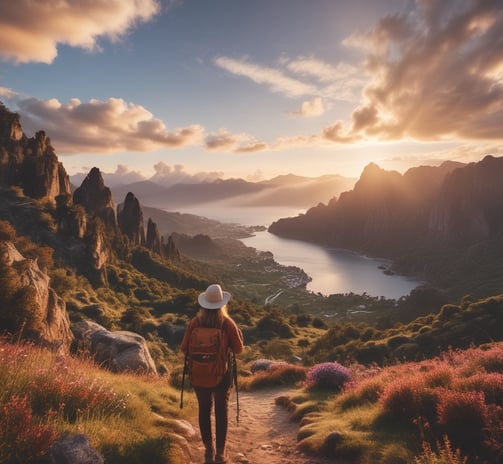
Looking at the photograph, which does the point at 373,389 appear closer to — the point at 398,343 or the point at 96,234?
the point at 398,343

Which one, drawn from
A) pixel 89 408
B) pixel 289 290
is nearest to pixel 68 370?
pixel 89 408

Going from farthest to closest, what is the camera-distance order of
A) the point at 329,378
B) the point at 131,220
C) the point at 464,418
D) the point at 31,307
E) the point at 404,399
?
1. the point at 131,220
2. the point at 329,378
3. the point at 31,307
4. the point at 404,399
5. the point at 464,418

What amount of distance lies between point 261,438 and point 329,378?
439 centimetres

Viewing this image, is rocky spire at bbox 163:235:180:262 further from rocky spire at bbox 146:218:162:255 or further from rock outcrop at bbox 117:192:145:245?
rock outcrop at bbox 117:192:145:245

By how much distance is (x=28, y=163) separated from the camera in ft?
270

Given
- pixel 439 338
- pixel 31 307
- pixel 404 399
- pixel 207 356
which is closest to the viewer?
pixel 207 356

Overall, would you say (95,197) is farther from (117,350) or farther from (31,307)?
Answer: (31,307)

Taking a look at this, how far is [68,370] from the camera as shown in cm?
688

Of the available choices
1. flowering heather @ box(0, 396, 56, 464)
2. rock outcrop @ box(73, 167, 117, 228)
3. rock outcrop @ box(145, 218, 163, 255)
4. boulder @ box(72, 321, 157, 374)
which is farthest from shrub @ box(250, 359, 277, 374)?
rock outcrop @ box(145, 218, 163, 255)

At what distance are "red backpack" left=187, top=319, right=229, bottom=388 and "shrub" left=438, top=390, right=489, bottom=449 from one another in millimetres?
4136

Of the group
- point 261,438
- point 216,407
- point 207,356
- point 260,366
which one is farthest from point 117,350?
point 207,356

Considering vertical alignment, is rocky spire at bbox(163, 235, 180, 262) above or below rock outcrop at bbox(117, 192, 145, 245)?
below

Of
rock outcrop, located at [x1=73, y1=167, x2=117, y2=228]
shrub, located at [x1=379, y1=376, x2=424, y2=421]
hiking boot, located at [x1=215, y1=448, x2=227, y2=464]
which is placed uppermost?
rock outcrop, located at [x1=73, y1=167, x2=117, y2=228]

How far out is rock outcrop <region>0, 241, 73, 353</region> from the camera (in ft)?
39.6
